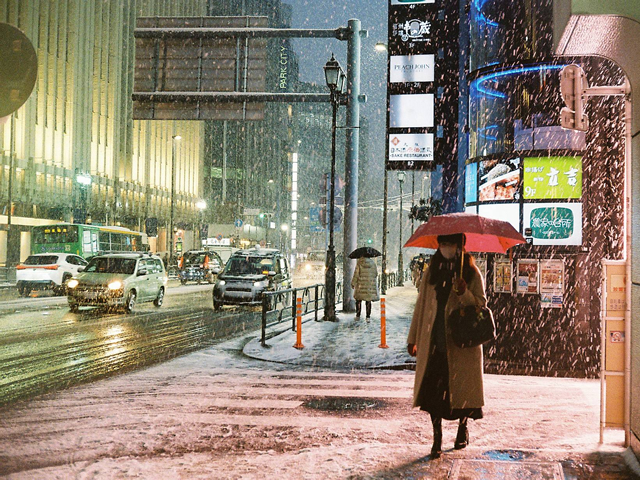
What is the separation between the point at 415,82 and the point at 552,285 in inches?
352

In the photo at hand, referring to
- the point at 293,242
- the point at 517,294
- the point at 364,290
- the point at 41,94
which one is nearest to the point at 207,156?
the point at 293,242

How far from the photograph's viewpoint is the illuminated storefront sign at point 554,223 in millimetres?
11820

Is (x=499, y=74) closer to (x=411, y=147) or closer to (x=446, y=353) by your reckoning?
(x=411, y=147)

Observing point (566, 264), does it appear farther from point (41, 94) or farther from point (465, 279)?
point (41, 94)

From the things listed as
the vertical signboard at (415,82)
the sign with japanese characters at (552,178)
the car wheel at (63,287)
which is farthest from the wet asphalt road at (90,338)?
the sign with japanese characters at (552,178)

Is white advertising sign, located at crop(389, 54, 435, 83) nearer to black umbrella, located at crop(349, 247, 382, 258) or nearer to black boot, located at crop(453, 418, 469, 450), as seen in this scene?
black umbrella, located at crop(349, 247, 382, 258)

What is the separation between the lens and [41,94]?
51.3 meters

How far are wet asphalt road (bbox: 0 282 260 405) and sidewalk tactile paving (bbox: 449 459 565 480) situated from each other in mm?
5652

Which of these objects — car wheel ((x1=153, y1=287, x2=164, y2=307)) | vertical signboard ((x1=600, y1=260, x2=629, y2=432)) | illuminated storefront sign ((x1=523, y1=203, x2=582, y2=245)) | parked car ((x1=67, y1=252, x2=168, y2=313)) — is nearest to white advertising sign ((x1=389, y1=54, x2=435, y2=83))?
illuminated storefront sign ((x1=523, y1=203, x2=582, y2=245))

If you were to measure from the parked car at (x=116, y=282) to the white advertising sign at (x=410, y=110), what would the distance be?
9.37m

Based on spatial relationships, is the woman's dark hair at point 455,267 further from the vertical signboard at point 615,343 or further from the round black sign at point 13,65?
the round black sign at point 13,65

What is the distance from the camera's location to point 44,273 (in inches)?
1113

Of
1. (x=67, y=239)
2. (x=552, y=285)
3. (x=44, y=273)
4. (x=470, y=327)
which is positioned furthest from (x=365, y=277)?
(x=67, y=239)

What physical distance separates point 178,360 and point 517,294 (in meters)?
6.28
